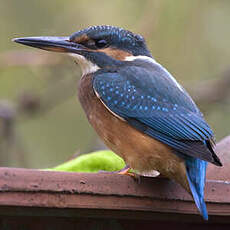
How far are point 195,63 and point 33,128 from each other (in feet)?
6.95

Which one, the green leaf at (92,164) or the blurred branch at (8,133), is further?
the blurred branch at (8,133)

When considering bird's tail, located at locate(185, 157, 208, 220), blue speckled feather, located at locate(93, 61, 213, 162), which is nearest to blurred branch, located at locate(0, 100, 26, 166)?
blue speckled feather, located at locate(93, 61, 213, 162)

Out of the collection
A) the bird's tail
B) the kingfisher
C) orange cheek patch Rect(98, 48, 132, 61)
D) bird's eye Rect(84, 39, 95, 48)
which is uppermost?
bird's eye Rect(84, 39, 95, 48)

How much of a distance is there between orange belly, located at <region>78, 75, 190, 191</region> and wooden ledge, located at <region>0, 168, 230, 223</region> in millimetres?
108

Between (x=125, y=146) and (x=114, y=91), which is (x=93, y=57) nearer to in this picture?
(x=114, y=91)

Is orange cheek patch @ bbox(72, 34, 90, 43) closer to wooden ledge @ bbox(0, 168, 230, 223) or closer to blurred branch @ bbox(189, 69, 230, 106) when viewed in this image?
wooden ledge @ bbox(0, 168, 230, 223)

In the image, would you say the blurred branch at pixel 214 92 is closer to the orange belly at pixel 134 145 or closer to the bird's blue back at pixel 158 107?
the bird's blue back at pixel 158 107

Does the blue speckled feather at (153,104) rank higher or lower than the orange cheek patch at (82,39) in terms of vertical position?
lower

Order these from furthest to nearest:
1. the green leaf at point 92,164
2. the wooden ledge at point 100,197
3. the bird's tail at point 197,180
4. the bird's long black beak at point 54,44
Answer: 1. the green leaf at point 92,164
2. the bird's long black beak at point 54,44
3. the bird's tail at point 197,180
4. the wooden ledge at point 100,197

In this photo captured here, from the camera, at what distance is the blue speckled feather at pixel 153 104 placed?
2525 mm

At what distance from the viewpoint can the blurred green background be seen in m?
5.33

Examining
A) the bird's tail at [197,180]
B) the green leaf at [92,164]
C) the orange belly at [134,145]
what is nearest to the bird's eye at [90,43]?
the orange belly at [134,145]

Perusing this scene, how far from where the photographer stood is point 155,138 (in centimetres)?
253

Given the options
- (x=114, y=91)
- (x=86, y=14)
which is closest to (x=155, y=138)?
(x=114, y=91)
